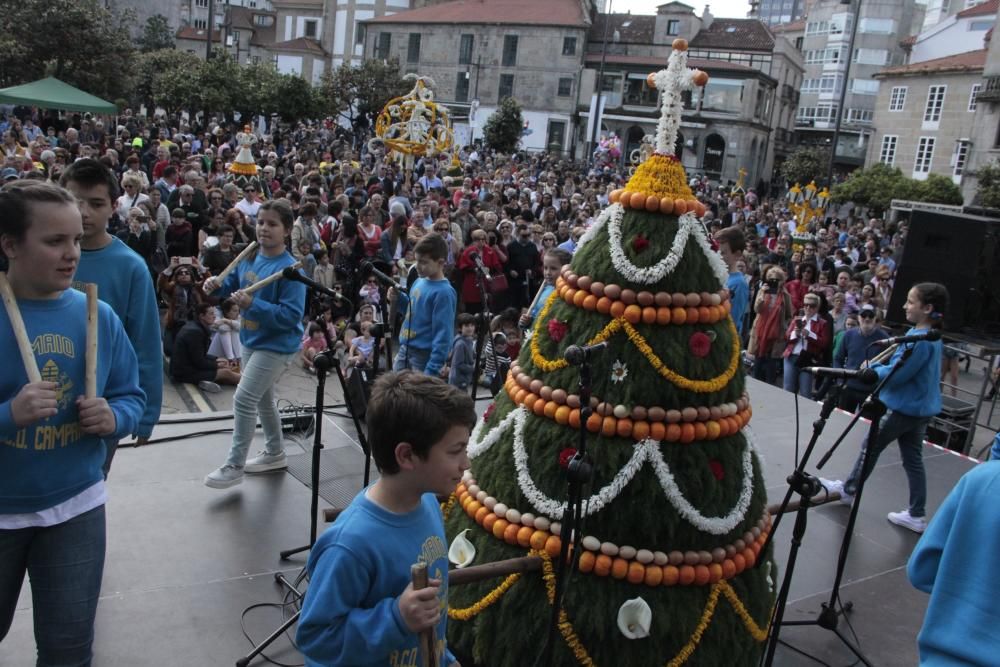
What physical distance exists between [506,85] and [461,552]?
53.6 m

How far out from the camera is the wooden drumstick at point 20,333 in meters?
2.37

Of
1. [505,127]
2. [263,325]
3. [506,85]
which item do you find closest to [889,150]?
[505,127]

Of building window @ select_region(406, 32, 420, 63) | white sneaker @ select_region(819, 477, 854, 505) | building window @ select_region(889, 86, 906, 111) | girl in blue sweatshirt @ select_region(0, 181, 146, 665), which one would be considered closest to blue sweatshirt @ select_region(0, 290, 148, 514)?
girl in blue sweatshirt @ select_region(0, 181, 146, 665)

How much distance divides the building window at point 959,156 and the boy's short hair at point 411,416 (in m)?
42.2

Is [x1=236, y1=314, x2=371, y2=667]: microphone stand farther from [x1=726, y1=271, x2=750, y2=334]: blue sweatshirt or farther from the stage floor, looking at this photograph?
[x1=726, y1=271, x2=750, y2=334]: blue sweatshirt

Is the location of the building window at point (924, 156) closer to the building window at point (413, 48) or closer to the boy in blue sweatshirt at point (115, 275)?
the building window at point (413, 48)

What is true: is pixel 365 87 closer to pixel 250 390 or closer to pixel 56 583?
pixel 250 390

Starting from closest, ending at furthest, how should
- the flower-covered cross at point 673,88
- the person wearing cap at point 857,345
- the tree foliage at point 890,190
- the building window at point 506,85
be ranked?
the flower-covered cross at point 673,88, the person wearing cap at point 857,345, the tree foliage at point 890,190, the building window at point 506,85

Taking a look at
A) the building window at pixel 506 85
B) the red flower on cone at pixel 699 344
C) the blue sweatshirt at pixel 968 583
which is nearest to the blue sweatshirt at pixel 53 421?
the red flower on cone at pixel 699 344

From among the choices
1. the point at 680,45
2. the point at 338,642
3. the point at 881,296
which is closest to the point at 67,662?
the point at 338,642

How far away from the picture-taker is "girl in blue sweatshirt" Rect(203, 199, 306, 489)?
5074 mm

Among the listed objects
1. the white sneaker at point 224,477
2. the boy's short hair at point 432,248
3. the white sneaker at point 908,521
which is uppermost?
the boy's short hair at point 432,248

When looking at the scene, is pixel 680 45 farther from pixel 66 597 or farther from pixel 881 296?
pixel 881 296

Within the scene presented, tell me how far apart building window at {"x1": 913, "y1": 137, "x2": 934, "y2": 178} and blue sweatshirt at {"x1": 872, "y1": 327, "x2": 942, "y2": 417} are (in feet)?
132
